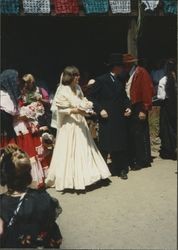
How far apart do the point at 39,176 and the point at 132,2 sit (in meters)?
3.19

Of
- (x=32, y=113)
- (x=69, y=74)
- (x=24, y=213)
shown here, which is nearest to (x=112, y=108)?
(x=69, y=74)

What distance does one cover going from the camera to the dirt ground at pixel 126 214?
3904mm

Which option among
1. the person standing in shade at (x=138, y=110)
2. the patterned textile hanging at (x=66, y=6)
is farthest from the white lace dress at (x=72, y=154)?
the patterned textile hanging at (x=66, y=6)

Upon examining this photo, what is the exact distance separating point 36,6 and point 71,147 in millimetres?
2899

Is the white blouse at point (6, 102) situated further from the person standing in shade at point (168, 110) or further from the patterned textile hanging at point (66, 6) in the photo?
the patterned textile hanging at point (66, 6)

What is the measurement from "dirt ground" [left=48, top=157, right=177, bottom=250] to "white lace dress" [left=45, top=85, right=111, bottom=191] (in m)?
0.12

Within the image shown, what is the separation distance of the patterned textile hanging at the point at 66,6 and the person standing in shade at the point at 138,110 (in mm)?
2156

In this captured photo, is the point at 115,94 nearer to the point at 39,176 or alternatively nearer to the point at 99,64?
the point at 39,176

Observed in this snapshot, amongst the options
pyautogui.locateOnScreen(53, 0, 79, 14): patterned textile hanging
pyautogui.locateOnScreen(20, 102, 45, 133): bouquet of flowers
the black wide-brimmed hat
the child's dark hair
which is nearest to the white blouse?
pyautogui.locateOnScreen(20, 102, 45, 133): bouquet of flowers

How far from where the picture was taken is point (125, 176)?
5.44 meters

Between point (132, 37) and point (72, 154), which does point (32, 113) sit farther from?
point (132, 37)

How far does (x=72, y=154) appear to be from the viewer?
16.9ft

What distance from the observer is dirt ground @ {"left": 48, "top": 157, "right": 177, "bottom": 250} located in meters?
3.90

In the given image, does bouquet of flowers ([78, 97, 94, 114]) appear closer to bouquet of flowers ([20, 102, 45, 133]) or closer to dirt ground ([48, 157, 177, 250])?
bouquet of flowers ([20, 102, 45, 133])
